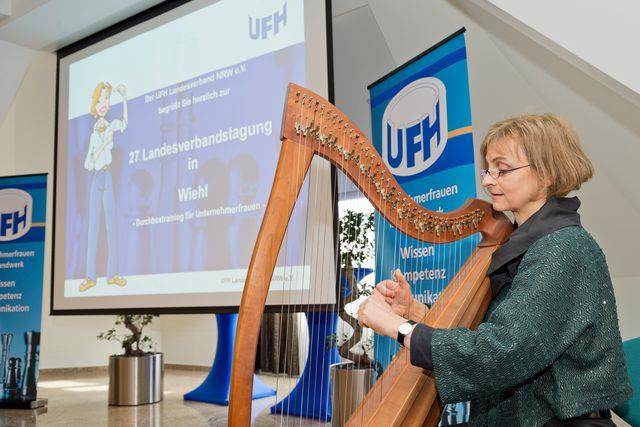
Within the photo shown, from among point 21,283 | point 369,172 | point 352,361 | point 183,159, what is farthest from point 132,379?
point 369,172

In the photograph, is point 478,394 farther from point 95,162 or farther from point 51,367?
point 51,367

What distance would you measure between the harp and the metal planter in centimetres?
380

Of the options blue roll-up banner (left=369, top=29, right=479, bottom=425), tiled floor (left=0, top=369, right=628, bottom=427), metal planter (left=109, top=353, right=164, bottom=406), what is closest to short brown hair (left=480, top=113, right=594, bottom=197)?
blue roll-up banner (left=369, top=29, right=479, bottom=425)

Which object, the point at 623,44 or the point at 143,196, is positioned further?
the point at 143,196

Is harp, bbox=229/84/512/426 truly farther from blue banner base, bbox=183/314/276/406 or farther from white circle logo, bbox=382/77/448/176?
blue banner base, bbox=183/314/276/406

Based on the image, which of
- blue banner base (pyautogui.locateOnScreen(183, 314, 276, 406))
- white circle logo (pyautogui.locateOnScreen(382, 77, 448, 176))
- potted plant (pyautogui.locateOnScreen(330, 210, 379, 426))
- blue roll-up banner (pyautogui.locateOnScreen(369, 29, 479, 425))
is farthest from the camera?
blue banner base (pyautogui.locateOnScreen(183, 314, 276, 406))

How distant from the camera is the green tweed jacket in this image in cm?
106

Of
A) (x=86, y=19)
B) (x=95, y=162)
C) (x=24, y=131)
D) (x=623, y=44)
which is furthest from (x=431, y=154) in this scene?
(x=24, y=131)

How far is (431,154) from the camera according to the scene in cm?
284

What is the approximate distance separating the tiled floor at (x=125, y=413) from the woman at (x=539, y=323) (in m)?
2.59

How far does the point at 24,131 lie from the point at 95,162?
355 centimetres

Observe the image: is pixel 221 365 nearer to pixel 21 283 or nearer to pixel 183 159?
pixel 21 283

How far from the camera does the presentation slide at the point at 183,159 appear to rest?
3199 mm

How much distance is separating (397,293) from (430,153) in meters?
1.48
